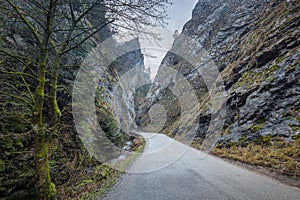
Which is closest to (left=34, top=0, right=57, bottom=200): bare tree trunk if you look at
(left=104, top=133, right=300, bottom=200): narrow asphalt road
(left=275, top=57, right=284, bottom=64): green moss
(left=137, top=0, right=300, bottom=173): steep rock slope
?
(left=104, top=133, right=300, bottom=200): narrow asphalt road

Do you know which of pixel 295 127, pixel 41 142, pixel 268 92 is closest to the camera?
pixel 41 142

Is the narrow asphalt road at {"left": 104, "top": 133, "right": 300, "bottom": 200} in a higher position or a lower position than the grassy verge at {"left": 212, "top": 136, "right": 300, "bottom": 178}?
lower

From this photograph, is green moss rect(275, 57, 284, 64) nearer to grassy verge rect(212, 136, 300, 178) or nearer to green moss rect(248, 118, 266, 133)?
green moss rect(248, 118, 266, 133)

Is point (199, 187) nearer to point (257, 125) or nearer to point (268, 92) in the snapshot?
point (257, 125)

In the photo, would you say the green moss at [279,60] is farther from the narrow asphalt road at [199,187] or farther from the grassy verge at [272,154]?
the narrow asphalt road at [199,187]

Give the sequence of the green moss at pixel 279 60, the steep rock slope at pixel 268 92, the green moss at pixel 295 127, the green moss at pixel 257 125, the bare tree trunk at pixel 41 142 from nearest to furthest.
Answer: the bare tree trunk at pixel 41 142 < the green moss at pixel 295 127 < the steep rock slope at pixel 268 92 < the green moss at pixel 257 125 < the green moss at pixel 279 60

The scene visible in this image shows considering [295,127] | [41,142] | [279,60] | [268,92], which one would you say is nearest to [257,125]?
[295,127]

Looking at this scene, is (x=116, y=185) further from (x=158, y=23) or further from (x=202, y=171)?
(x=158, y=23)

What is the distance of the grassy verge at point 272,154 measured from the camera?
4668 millimetres

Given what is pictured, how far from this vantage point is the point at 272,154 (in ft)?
18.5

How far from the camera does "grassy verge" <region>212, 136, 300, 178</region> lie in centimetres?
467

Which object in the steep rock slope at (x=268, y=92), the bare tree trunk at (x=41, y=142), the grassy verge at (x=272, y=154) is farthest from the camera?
the steep rock slope at (x=268, y=92)

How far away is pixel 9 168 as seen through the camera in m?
3.99

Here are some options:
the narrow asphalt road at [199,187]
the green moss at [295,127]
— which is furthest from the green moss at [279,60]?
the narrow asphalt road at [199,187]
